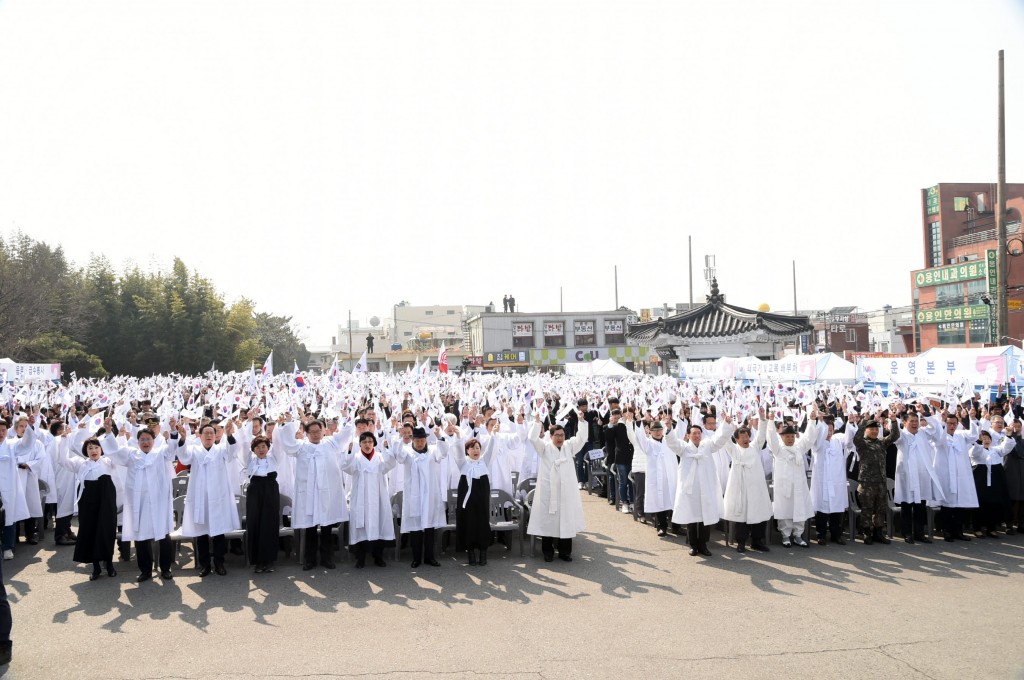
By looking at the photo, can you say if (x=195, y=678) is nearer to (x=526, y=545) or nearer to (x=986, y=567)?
(x=526, y=545)

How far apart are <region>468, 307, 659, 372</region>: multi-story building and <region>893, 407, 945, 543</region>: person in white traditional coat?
149 ft

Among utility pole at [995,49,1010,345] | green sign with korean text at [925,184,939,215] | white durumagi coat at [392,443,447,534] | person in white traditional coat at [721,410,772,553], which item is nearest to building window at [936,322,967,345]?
green sign with korean text at [925,184,939,215]

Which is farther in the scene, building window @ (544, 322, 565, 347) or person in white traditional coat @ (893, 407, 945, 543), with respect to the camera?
building window @ (544, 322, 565, 347)

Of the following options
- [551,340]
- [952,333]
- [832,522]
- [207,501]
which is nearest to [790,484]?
[832,522]

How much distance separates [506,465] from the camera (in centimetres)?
1030

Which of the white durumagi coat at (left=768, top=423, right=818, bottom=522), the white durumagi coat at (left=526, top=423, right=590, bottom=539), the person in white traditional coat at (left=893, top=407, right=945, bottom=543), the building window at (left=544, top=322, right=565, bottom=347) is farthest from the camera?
the building window at (left=544, top=322, right=565, bottom=347)

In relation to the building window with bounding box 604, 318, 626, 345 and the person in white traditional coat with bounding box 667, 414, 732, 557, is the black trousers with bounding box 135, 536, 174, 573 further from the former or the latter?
the building window with bounding box 604, 318, 626, 345

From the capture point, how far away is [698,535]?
8.41 meters

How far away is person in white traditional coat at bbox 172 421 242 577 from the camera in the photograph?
7762 mm

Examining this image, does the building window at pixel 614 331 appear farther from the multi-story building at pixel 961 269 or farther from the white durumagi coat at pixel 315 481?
the white durumagi coat at pixel 315 481

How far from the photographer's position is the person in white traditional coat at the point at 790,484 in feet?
28.3

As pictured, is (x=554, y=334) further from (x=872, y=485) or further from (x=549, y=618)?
(x=549, y=618)

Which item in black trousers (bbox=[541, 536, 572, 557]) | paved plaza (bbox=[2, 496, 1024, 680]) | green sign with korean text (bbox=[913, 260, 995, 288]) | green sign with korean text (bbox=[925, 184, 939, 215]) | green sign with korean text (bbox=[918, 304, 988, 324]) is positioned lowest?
paved plaza (bbox=[2, 496, 1024, 680])

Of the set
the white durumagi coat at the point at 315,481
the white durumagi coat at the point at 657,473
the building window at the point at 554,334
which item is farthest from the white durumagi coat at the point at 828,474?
the building window at the point at 554,334
